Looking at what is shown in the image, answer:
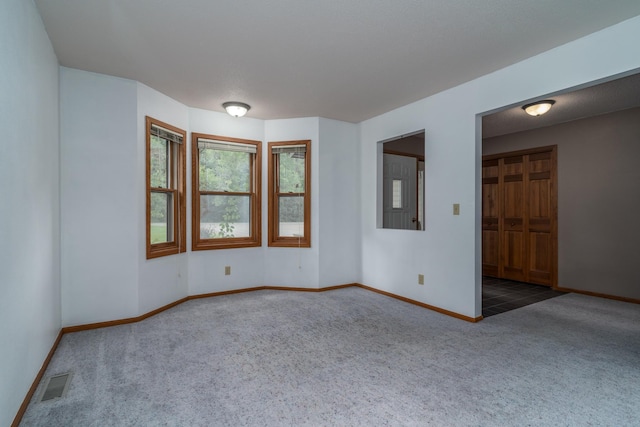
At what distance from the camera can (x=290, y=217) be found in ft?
15.8

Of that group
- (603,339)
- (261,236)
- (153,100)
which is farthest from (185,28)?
(603,339)

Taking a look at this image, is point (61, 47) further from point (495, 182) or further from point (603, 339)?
point (495, 182)

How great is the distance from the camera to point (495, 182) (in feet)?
19.0

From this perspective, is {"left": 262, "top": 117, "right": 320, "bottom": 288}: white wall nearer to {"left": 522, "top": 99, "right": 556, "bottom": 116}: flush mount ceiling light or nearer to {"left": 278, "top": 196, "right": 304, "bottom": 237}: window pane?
{"left": 278, "top": 196, "right": 304, "bottom": 237}: window pane

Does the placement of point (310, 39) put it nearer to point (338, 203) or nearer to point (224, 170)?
point (224, 170)

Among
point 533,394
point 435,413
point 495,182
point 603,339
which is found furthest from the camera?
point 495,182

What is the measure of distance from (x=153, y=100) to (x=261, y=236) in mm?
2241

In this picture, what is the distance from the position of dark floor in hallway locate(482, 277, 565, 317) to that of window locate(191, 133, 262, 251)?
329 centimetres

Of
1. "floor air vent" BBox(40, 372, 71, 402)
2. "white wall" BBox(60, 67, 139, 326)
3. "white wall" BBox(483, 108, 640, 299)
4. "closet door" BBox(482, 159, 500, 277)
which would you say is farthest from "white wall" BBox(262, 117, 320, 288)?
"white wall" BBox(483, 108, 640, 299)

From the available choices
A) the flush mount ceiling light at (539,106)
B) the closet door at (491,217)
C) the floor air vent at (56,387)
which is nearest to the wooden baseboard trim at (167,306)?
the floor air vent at (56,387)

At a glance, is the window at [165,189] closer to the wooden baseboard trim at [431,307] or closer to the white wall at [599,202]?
the wooden baseboard trim at [431,307]

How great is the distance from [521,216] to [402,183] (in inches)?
85.3

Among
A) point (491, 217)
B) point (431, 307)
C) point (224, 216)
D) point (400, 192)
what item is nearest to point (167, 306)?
point (224, 216)

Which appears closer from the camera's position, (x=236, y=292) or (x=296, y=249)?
(x=236, y=292)
